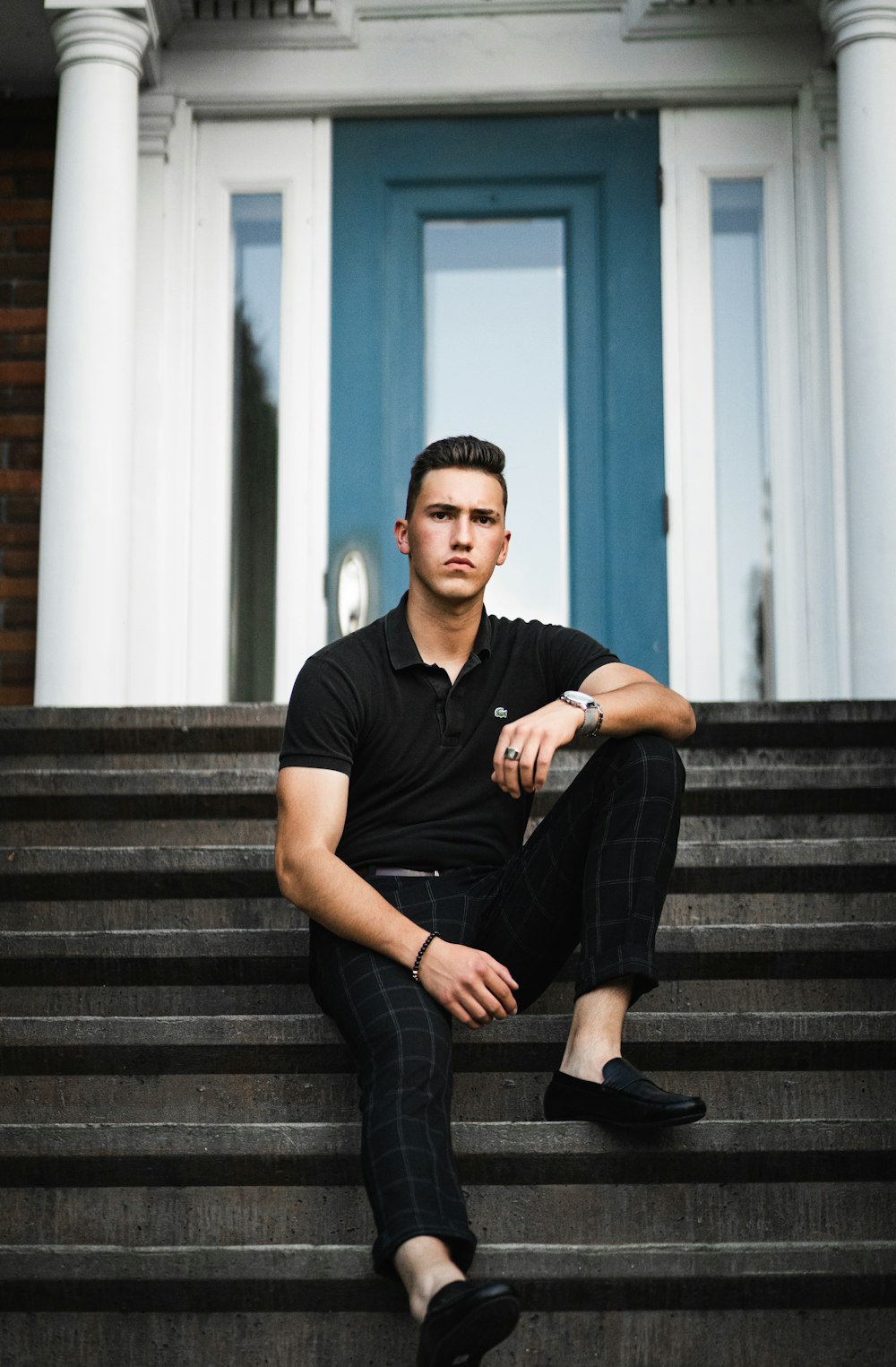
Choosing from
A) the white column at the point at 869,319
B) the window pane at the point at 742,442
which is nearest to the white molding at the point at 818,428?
the window pane at the point at 742,442

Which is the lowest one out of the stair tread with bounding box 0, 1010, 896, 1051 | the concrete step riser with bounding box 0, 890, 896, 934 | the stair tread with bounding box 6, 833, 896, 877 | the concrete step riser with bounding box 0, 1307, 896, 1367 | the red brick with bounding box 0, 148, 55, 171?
the concrete step riser with bounding box 0, 1307, 896, 1367

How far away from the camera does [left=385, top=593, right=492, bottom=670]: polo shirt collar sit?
240 cm

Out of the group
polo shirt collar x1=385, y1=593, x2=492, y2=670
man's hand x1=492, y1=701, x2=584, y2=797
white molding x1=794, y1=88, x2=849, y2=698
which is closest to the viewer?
man's hand x1=492, y1=701, x2=584, y2=797

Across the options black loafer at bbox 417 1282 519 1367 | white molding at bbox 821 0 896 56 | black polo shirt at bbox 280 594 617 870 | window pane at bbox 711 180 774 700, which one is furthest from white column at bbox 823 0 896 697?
black loafer at bbox 417 1282 519 1367

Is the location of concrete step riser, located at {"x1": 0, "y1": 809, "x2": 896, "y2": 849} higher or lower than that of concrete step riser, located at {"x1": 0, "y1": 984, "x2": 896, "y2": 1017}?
higher

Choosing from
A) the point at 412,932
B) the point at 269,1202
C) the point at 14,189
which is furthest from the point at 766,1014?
the point at 14,189

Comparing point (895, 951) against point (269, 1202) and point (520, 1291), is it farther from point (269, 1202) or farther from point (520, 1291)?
point (269, 1202)

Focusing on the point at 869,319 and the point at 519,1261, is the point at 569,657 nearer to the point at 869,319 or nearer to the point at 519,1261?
the point at 519,1261

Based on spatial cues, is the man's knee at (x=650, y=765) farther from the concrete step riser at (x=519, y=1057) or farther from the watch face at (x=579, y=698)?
the concrete step riser at (x=519, y=1057)

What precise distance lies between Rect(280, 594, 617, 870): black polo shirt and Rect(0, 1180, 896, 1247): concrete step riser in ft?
1.74

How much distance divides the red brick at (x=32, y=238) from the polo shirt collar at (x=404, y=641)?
2700mm

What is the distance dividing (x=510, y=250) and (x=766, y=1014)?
3.07 meters

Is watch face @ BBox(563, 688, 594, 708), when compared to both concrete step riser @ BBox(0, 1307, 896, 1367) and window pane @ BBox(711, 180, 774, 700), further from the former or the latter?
window pane @ BBox(711, 180, 774, 700)

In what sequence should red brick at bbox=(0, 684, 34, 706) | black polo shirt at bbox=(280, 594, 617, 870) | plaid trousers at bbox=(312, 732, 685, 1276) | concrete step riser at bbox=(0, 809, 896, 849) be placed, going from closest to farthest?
plaid trousers at bbox=(312, 732, 685, 1276)
black polo shirt at bbox=(280, 594, 617, 870)
concrete step riser at bbox=(0, 809, 896, 849)
red brick at bbox=(0, 684, 34, 706)
